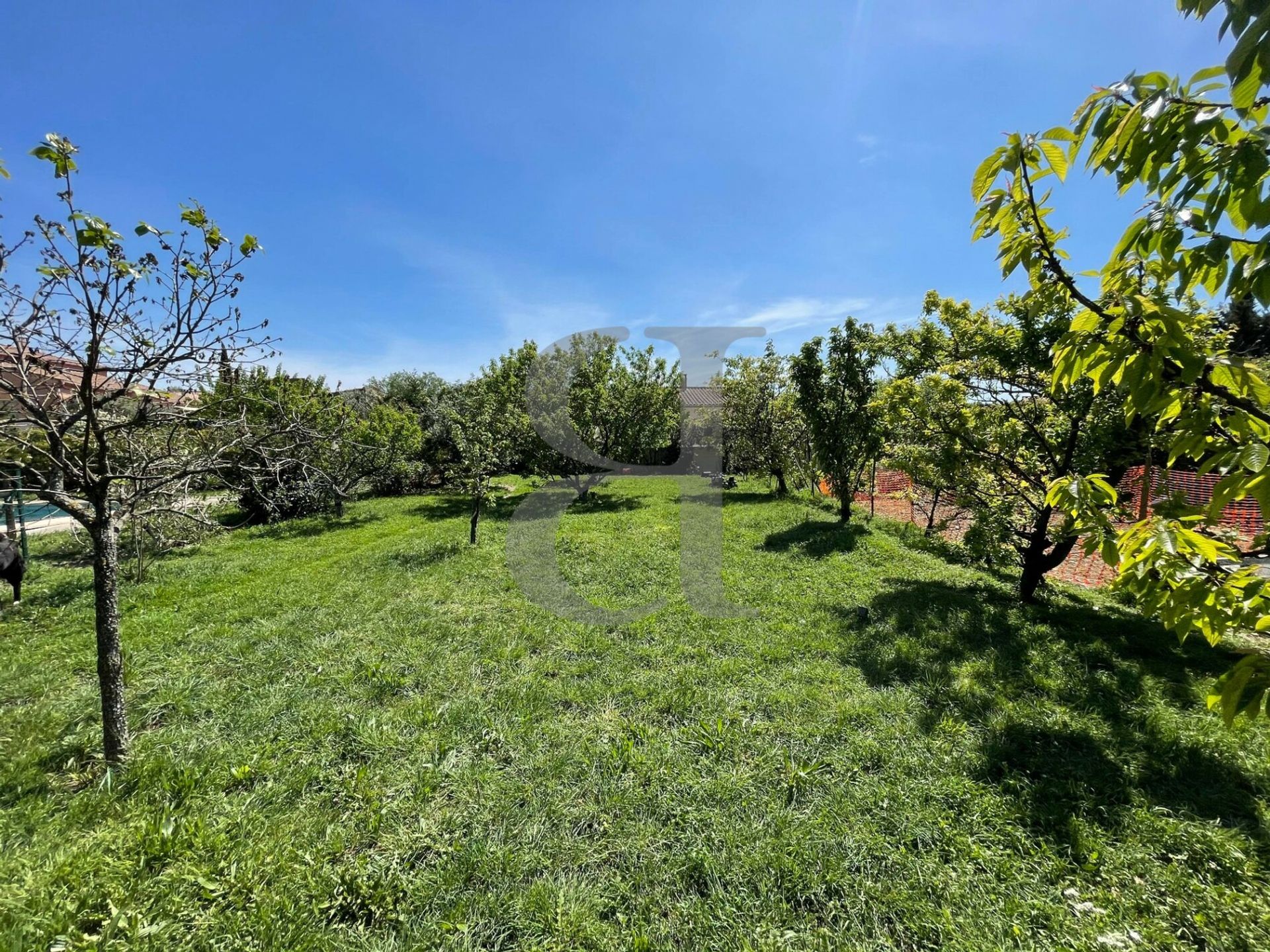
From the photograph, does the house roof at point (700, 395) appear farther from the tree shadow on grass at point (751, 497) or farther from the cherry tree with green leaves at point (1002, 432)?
the cherry tree with green leaves at point (1002, 432)

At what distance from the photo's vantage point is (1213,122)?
1.04m

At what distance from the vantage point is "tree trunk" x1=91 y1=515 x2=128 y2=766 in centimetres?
262

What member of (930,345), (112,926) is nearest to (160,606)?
(112,926)

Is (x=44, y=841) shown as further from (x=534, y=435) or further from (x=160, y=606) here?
(x=534, y=435)

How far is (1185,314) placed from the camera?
1152 mm

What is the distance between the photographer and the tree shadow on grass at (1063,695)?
274 centimetres

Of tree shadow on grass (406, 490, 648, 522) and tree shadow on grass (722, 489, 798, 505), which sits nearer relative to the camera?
tree shadow on grass (406, 490, 648, 522)

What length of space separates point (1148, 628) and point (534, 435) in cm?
1240

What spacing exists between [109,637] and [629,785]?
322cm

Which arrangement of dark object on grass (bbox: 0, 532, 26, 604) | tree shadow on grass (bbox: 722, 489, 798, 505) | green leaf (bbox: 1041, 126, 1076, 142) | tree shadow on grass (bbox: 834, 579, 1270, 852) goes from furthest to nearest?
1. tree shadow on grass (bbox: 722, 489, 798, 505)
2. dark object on grass (bbox: 0, 532, 26, 604)
3. tree shadow on grass (bbox: 834, 579, 1270, 852)
4. green leaf (bbox: 1041, 126, 1076, 142)

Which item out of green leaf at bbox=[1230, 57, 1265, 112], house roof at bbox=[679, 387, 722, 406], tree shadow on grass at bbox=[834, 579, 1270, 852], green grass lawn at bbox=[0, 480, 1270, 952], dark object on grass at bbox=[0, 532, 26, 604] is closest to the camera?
green leaf at bbox=[1230, 57, 1265, 112]

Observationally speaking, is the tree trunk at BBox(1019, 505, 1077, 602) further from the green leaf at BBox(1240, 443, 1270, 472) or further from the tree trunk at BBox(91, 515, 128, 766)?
the tree trunk at BBox(91, 515, 128, 766)

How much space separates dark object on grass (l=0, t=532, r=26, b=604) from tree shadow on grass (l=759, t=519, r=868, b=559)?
33.4 ft

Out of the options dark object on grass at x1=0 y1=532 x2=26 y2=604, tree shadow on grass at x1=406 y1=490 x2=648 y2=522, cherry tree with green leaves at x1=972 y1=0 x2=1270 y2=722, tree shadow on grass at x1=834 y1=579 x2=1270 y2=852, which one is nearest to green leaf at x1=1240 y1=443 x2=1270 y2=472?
cherry tree with green leaves at x1=972 y1=0 x2=1270 y2=722
